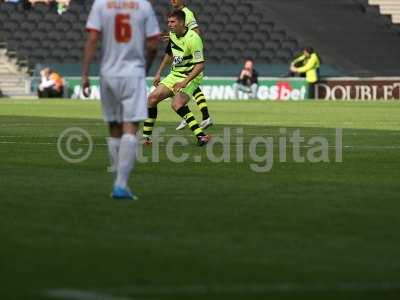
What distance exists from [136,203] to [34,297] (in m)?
5.02

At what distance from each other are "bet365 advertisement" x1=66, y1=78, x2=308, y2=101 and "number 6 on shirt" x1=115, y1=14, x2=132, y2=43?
36574 millimetres

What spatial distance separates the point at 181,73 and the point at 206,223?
40.2ft

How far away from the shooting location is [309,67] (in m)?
50.0

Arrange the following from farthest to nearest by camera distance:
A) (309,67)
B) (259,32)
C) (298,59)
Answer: (259,32), (298,59), (309,67)

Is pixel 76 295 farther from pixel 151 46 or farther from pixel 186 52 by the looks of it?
pixel 186 52

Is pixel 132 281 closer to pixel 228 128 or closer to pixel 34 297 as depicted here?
pixel 34 297

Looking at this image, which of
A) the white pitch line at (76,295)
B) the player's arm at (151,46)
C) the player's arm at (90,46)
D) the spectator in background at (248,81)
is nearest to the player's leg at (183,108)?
the player's arm at (151,46)

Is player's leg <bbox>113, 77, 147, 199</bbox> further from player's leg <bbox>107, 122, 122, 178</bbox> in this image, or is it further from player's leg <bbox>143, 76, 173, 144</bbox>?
player's leg <bbox>143, 76, 173, 144</bbox>

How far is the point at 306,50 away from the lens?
169 feet

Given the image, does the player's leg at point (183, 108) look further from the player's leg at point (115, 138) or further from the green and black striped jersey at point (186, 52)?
the player's leg at point (115, 138)

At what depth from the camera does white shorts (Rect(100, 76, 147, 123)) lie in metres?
13.0

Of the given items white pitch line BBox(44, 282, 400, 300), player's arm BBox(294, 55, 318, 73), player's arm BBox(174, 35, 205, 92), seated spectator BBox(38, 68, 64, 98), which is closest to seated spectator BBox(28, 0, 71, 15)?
seated spectator BBox(38, 68, 64, 98)

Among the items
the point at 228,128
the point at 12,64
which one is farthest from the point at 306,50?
the point at 228,128

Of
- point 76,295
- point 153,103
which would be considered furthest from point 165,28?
point 76,295
